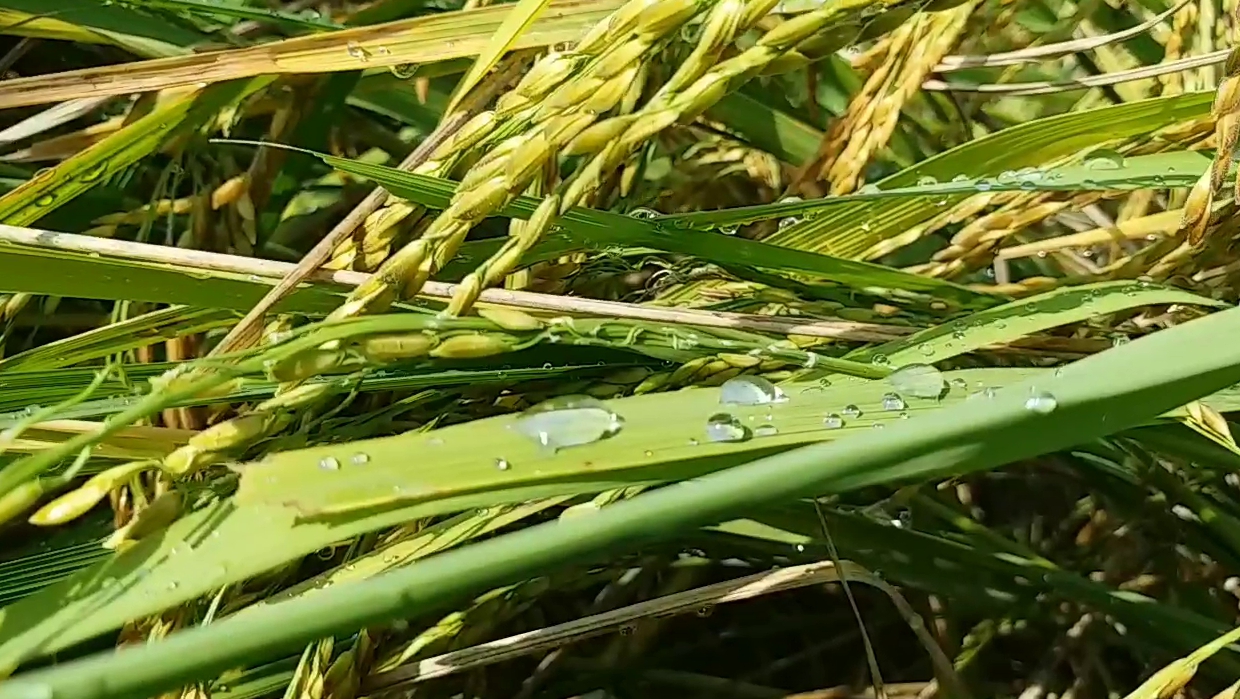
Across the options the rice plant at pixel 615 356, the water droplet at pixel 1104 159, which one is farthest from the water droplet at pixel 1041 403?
the water droplet at pixel 1104 159

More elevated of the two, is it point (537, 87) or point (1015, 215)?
point (537, 87)

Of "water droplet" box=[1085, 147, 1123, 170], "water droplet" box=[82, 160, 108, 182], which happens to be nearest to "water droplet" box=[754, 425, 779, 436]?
"water droplet" box=[1085, 147, 1123, 170]

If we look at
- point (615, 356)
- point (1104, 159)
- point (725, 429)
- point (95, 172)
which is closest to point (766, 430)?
point (725, 429)

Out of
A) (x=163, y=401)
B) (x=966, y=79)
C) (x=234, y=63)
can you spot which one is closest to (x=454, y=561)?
(x=163, y=401)

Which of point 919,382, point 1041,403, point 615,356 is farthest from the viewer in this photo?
point 615,356

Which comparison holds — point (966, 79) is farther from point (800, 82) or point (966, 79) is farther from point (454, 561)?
point (454, 561)

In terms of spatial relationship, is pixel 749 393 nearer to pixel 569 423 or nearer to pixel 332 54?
pixel 569 423
